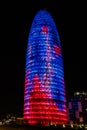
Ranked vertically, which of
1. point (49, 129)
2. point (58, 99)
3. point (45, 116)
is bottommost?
point (49, 129)

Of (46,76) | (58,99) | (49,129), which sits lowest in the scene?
(49,129)

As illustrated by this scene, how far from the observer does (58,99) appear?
197250 millimetres

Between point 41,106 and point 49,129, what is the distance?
8689 cm

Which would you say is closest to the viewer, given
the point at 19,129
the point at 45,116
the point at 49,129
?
the point at 19,129

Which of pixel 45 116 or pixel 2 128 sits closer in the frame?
pixel 2 128

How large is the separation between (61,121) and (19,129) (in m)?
98.2

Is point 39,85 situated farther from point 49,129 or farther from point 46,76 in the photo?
point 49,129

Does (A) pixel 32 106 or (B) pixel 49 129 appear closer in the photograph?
(B) pixel 49 129

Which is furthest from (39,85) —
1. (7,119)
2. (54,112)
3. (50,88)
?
(7,119)

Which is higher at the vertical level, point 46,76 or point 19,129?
point 46,76

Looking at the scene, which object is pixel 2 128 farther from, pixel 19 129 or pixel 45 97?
pixel 45 97

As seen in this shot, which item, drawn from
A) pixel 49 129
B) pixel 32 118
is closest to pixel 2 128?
pixel 49 129

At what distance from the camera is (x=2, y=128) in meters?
98.0

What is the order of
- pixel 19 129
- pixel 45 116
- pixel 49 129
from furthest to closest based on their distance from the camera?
pixel 45 116
pixel 49 129
pixel 19 129
